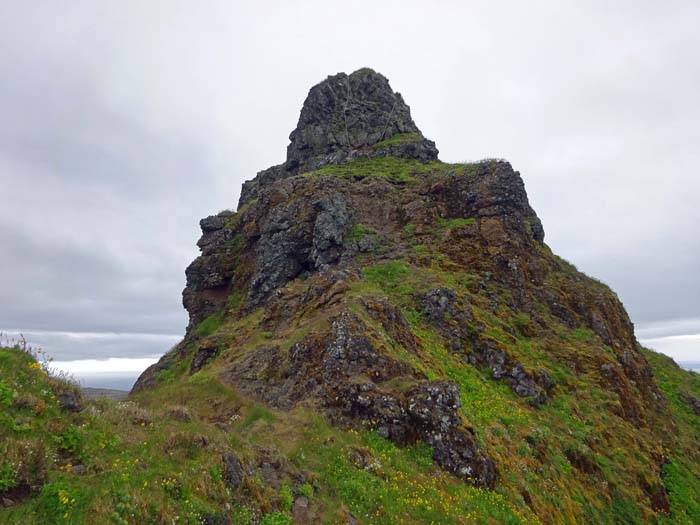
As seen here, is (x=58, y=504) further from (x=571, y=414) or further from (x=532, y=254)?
(x=532, y=254)

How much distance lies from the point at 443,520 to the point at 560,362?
1771 centimetres

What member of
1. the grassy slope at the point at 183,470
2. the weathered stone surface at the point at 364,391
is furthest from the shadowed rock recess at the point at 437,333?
the grassy slope at the point at 183,470

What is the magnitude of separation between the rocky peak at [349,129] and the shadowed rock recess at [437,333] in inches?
115

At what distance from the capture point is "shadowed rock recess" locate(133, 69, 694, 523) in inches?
682

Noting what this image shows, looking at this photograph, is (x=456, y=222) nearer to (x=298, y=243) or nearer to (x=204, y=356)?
(x=298, y=243)

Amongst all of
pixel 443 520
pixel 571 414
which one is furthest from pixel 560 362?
pixel 443 520

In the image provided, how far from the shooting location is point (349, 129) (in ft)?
194

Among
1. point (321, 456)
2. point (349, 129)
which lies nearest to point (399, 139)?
point (349, 129)

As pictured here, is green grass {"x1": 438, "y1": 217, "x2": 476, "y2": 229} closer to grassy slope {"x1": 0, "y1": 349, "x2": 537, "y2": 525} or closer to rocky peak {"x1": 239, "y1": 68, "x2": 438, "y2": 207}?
rocky peak {"x1": 239, "y1": 68, "x2": 438, "y2": 207}

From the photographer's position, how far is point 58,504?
789 centimetres

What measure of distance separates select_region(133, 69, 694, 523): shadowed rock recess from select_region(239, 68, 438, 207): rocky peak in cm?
291

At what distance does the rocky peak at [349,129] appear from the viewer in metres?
55.4

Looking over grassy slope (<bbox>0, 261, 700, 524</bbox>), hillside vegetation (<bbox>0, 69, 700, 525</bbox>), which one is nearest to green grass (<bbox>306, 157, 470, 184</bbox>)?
hillside vegetation (<bbox>0, 69, 700, 525</bbox>)

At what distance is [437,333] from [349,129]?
39939 millimetres
